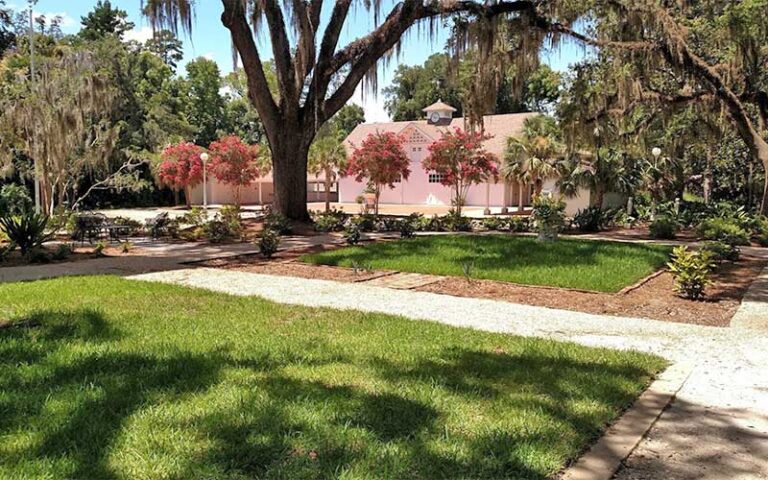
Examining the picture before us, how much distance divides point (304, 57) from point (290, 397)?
1299cm

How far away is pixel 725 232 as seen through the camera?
14422 mm

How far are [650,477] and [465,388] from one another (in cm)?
132

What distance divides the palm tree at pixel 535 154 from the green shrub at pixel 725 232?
10.6 metres

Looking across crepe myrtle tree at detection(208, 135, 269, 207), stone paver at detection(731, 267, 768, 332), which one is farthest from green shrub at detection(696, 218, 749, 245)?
crepe myrtle tree at detection(208, 135, 269, 207)

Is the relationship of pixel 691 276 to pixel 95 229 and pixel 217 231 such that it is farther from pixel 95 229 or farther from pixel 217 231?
pixel 95 229

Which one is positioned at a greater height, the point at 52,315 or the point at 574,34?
the point at 574,34

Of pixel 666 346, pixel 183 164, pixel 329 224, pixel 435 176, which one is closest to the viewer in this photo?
pixel 666 346

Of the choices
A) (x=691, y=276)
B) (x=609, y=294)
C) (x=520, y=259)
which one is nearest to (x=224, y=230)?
(x=520, y=259)

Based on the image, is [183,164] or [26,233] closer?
[26,233]

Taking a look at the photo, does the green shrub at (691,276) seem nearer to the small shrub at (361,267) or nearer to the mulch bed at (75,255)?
the small shrub at (361,267)

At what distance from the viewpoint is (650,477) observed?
2.96 meters

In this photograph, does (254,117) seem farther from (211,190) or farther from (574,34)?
(574,34)

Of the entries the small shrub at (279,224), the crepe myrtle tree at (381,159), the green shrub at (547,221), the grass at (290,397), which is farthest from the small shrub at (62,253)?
the crepe myrtle tree at (381,159)

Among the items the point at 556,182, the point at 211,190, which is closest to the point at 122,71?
the point at 211,190
